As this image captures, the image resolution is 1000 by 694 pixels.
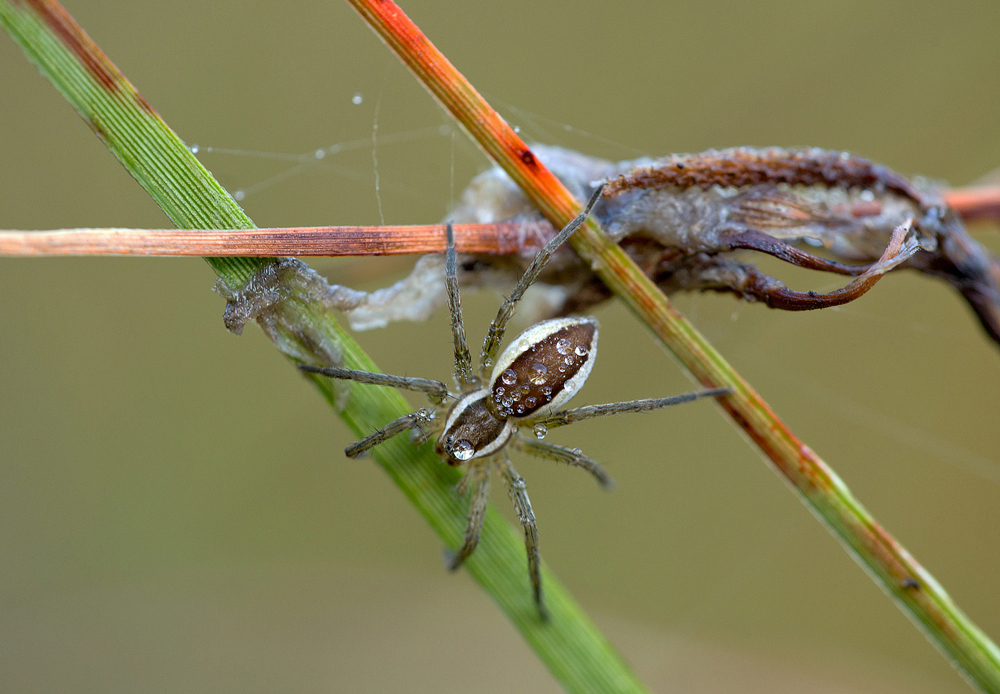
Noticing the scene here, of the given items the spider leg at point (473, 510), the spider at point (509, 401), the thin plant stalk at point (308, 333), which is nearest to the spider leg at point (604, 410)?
the spider at point (509, 401)

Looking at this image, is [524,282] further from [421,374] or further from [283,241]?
[421,374]

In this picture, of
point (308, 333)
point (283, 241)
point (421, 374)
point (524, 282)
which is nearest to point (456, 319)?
point (524, 282)

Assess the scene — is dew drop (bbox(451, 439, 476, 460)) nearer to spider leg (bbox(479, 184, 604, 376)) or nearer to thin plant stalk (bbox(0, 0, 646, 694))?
thin plant stalk (bbox(0, 0, 646, 694))

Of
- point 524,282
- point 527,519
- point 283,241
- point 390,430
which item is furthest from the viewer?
point 527,519

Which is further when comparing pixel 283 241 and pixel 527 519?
pixel 527 519

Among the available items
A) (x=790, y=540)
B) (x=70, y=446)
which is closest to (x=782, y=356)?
(x=790, y=540)

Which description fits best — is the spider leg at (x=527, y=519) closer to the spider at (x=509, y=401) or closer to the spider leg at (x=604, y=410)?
the spider at (x=509, y=401)

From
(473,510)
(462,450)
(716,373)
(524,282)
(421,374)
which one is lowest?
(716,373)
